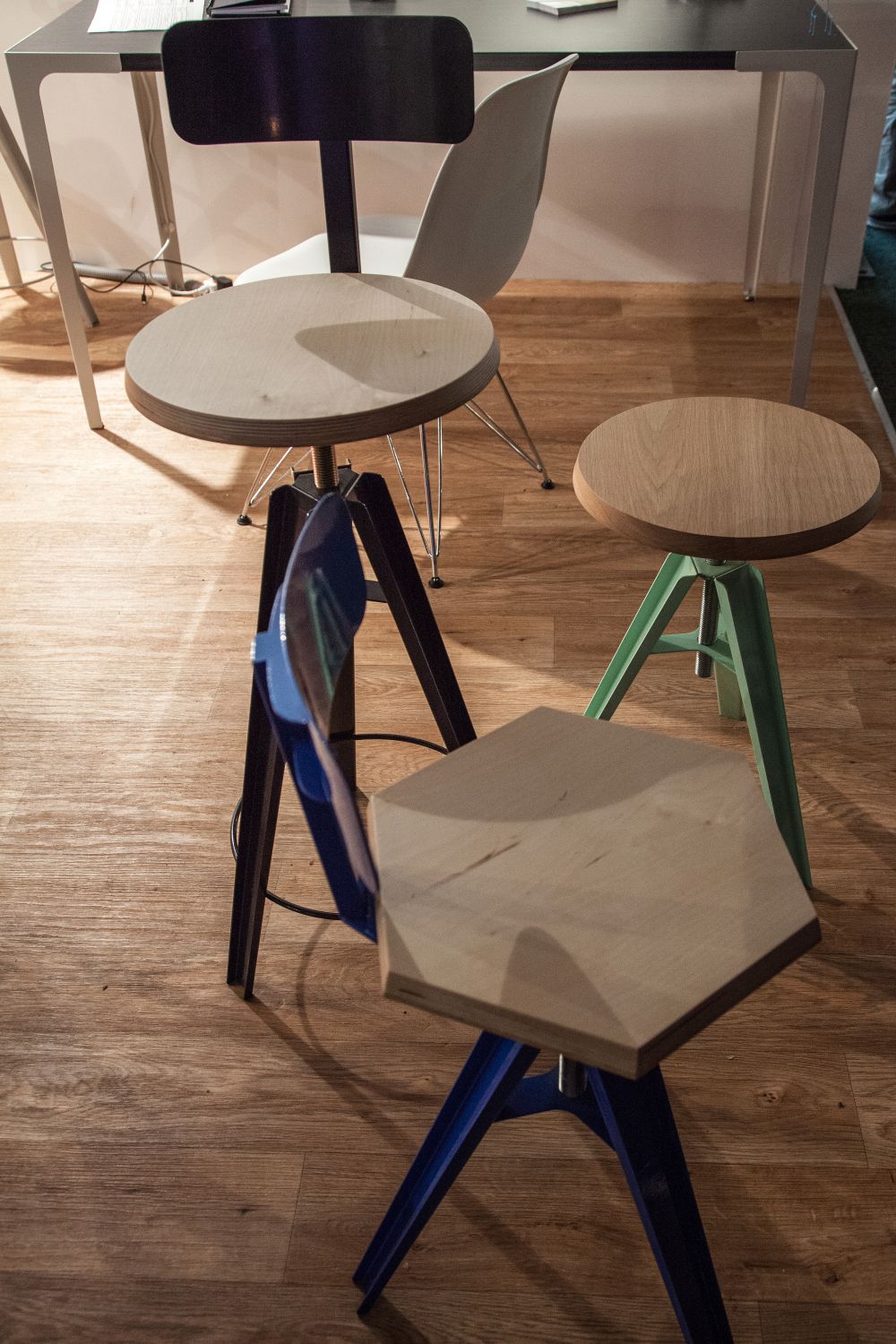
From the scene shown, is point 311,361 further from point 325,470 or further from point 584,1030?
point 584,1030

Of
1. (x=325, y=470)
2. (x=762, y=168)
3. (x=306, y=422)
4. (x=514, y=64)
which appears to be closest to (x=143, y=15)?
(x=514, y=64)

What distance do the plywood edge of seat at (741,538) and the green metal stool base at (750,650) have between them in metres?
0.11

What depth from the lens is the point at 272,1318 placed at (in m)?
1.26

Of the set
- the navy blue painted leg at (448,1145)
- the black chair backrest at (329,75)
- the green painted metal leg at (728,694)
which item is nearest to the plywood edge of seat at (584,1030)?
the navy blue painted leg at (448,1145)

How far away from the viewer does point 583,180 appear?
3465 millimetres

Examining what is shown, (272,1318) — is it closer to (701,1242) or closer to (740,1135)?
(701,1242)

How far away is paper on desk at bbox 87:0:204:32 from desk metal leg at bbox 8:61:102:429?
0.21m

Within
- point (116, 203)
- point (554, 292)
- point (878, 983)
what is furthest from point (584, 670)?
point (116, 203)

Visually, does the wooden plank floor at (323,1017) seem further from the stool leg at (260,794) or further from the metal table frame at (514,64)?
the metal table frame at (514,64)

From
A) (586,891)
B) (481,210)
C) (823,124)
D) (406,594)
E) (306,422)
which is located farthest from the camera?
(823,124)

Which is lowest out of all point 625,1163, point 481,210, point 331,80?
point 625,1163

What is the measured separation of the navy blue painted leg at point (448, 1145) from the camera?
109cm

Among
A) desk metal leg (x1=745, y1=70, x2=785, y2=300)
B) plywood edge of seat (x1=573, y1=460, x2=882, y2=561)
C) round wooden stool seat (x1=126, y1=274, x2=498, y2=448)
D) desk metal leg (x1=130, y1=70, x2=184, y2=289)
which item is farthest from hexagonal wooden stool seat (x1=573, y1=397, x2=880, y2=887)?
desk metal leg (x1=130, y1=70, x2=184, y2=289)

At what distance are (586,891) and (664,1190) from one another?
34 centimetres
